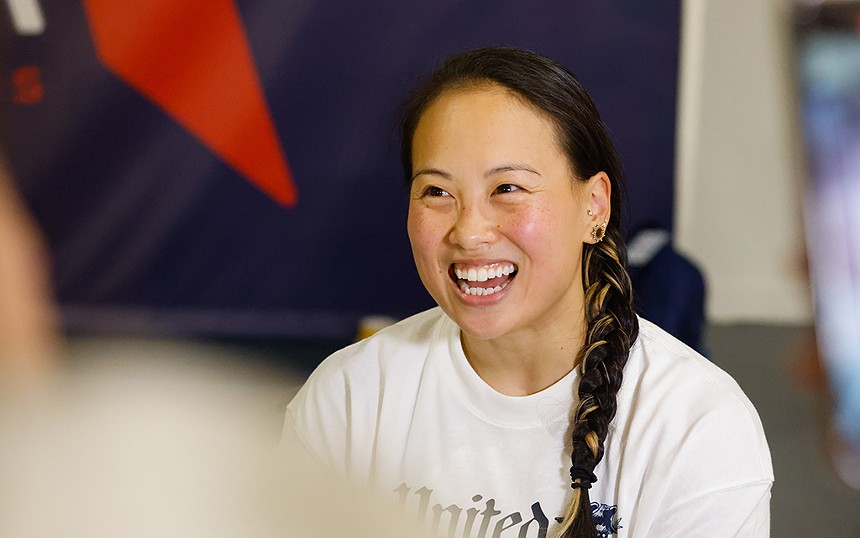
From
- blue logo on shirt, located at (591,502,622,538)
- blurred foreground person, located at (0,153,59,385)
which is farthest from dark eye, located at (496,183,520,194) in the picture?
blurred foreground person, located at (0,153,59,385)

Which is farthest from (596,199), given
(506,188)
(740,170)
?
(740,170)

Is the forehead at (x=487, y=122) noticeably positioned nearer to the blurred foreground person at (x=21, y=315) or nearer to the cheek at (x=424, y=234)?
the cheek at (x=424, y=234)

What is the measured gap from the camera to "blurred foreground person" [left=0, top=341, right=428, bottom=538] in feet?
1.35

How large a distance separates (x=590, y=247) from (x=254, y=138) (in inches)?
73.9

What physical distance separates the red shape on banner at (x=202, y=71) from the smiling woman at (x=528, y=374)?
5.90 feet

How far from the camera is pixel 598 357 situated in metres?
1.18

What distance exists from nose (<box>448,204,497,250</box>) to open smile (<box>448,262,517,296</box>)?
3 centimetres

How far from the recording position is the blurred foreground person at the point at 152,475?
41cm

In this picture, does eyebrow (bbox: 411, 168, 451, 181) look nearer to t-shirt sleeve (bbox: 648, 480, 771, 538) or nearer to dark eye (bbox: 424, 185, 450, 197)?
dark eye (bbox: 424, 185, 450, 197)

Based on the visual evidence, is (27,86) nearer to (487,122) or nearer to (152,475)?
(487,122)

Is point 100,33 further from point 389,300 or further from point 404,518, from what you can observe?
point 404,518

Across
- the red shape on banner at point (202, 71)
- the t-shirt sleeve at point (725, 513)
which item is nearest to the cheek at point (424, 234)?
the t-shirt sleeve at point (725, 513)

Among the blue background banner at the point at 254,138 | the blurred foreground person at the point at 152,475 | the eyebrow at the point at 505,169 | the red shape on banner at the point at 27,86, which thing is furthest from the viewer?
the red shape on banner at the point at 27,86

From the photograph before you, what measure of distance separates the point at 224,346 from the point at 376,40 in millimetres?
1004
